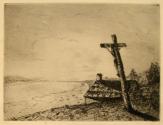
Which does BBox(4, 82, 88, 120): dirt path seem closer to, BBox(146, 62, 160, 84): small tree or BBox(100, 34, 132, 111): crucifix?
BBox(100, 34, 132, 111): crucifix

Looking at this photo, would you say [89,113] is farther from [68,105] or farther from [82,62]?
[82,62]

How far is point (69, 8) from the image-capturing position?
3.90 feet

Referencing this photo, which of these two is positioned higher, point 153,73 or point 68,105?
point 153,73

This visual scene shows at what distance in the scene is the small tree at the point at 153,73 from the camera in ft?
3.79

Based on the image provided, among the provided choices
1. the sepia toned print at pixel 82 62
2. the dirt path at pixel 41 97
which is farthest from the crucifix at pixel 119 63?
the dirt path at pixel 41 97

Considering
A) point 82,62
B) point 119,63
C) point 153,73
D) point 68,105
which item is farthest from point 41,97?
point 153,73

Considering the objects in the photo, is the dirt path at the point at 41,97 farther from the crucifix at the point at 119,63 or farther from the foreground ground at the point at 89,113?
the crucifix at the point at 119,63

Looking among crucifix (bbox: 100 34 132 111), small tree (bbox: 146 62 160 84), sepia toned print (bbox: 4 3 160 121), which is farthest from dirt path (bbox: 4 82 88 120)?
small tree (bbox: 146 62 160 84)

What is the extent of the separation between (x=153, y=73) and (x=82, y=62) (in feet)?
0.93

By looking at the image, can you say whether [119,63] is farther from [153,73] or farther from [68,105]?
[68,105]

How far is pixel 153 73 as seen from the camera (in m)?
1.16

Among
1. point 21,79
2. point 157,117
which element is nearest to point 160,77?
point 157,117

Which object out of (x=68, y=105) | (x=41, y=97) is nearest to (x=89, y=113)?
(x=68, y=105)

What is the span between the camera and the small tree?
1.16 m
